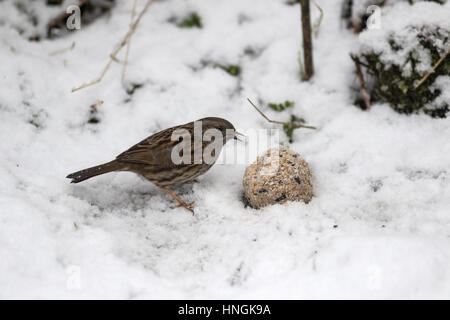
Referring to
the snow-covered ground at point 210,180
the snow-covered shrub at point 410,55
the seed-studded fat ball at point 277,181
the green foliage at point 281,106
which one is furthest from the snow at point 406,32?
the seed-studded fat ball at point 277,181

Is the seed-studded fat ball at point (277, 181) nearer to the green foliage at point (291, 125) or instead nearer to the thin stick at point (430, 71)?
the green foliage at point (291, 125)

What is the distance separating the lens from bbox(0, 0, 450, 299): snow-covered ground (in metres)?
2.38

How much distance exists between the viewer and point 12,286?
7.60 feet

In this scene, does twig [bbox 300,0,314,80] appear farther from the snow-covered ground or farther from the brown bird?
the brown bird

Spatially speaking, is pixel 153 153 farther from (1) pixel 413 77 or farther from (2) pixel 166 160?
(1) pixel 413 77

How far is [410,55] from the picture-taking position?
355 cm

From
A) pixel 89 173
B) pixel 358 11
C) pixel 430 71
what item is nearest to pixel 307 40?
pixel 358 11

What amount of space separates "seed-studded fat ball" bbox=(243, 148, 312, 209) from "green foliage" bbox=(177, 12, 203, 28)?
2.21 metres

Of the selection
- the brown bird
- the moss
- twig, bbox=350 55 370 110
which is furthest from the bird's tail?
the moss

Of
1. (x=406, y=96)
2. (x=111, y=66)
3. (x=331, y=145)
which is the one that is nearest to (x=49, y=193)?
(x=111, y=66)

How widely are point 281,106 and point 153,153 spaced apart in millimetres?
1373

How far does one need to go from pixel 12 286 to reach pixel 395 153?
290 cm

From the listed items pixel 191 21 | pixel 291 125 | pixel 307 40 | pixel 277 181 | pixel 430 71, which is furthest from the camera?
pixel 191 21

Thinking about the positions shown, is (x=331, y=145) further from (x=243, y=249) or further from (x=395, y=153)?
(x=243, y=249)
